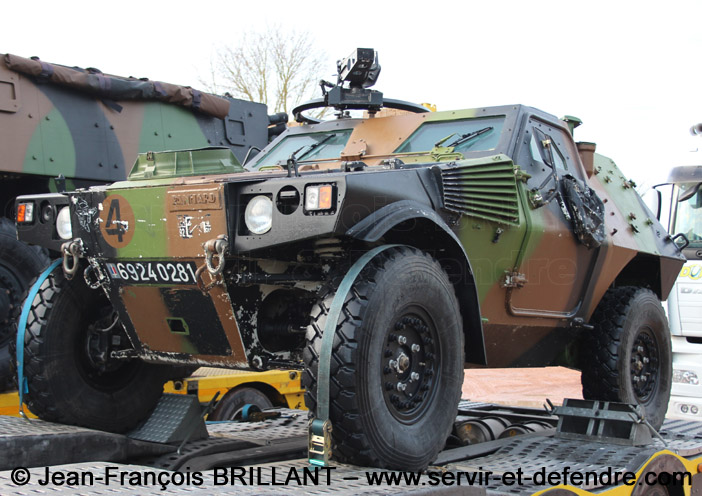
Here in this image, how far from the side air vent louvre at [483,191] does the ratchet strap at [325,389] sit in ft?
2.97

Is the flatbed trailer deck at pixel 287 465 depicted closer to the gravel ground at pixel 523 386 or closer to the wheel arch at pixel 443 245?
the wheel arch at pixel 443 245

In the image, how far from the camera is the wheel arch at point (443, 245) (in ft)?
12.2

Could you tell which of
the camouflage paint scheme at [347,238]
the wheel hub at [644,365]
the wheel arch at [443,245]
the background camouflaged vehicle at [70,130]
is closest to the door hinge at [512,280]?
the camouflage paint scheme at [347,238]

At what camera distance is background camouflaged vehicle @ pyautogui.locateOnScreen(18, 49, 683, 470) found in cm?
354

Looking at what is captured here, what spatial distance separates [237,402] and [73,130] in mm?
3137

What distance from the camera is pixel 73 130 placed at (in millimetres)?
8047

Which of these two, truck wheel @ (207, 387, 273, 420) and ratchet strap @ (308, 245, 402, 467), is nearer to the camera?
ratchet strap @ (308, 245, 402, 467)

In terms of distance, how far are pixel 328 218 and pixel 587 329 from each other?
288 centimetres

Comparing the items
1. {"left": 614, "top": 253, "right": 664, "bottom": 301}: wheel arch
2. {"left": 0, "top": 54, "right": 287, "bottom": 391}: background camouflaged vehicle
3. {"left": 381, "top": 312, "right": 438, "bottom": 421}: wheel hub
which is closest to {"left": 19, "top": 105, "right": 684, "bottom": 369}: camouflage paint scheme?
{"left": 381, "top": 312, "right": 438, "bottom": 421}: wheel hub

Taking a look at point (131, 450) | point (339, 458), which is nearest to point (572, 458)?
point (339, 458)

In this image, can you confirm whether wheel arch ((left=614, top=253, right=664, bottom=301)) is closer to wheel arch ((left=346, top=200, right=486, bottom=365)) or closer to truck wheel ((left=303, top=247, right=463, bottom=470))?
wheel arch ((left=346, top=200, right=486, bottom=365))

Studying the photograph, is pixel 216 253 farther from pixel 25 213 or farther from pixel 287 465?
pixel 25 213

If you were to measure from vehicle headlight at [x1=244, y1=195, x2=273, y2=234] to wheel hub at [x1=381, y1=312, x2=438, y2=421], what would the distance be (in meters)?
0.69

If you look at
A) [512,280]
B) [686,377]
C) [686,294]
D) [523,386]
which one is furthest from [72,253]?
[523,386]
